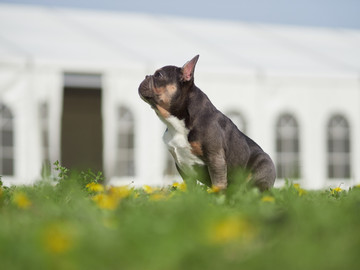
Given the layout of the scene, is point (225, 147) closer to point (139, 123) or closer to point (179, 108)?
point (179, 108)

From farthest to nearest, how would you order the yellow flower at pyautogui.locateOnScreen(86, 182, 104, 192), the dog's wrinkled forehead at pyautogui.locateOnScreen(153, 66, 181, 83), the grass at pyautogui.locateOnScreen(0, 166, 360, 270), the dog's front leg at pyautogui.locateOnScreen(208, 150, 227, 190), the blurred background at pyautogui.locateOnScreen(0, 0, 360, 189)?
the blurred background at pyautogui.locateOnScreen(0, 0, 360, 189) → the dog's wrinkled forehead at pyautogui.locateOnScreen(153, 66, 181, 83) → the dog's front leg at pyautogui.locateOnScreen(208, 150, 227, 190) → the yellow flower at pyautogui.locateOnScreen(86, 182, 104, 192) → the grass at pyautogui.locateOnScreen(0, 166, 360, 270)

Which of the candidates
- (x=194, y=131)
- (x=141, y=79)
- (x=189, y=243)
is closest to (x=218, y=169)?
(x=194, y=131)

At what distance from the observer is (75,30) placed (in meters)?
11.7

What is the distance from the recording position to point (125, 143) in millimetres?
11156

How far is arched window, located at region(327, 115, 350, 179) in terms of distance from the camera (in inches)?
484

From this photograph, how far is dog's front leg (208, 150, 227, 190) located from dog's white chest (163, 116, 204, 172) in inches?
5.4

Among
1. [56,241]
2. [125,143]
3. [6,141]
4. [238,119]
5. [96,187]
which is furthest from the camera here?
[238,119]

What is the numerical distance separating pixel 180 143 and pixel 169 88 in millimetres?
412

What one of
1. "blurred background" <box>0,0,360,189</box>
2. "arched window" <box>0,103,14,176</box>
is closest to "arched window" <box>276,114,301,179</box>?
"blurred background" <box>0,0,360,189</box>

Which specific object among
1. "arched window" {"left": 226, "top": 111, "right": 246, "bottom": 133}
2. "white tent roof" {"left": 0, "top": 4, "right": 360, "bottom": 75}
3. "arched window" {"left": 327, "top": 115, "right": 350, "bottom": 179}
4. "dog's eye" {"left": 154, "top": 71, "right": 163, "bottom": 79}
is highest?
"white tent roof" {"left": 0, "top": 4, "right": 360, "bottom": 75}

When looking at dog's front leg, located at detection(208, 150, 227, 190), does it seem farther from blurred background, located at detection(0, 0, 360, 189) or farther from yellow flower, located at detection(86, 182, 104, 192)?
blurred background, located at detection(0, 0, 360, 189)

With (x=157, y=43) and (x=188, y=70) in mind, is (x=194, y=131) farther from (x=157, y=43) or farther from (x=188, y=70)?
(x=157, y=43)

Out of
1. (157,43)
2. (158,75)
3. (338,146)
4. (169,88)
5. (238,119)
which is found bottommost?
(338,146)

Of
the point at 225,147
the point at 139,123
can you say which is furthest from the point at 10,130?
the point at 225,147
